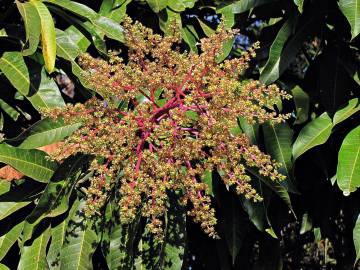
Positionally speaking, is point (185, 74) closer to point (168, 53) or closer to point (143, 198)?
point (168, 53)

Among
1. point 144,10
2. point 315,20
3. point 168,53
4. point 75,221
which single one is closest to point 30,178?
point 75,221

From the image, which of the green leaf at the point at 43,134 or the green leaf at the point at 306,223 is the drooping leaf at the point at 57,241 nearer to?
the green leaf at the point at 43,134

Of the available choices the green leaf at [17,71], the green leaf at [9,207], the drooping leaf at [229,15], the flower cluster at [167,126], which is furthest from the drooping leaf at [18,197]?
the drooping leaf at [229,15]

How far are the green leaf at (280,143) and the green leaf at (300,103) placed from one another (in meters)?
0.11

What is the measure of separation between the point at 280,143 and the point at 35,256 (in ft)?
2.19

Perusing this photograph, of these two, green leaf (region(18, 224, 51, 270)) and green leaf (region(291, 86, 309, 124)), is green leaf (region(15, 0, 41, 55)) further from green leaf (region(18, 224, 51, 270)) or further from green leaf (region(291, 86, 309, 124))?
green leaf (region(291, 86, 309, 124))

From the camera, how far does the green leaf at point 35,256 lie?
1.62 meters

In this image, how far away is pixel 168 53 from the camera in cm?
138

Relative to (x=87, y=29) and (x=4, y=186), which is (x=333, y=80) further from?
(x=4, y=186)

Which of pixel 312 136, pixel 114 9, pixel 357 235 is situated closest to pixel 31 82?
pixel 114 9

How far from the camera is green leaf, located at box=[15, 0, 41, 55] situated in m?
1.51

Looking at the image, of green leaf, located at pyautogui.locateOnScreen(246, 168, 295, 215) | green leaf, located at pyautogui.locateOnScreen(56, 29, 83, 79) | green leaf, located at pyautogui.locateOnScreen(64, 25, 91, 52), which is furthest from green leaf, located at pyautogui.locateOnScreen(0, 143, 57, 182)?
green leaf, located at pyautogui.locateOnScreen(246, 168, 295, 215)

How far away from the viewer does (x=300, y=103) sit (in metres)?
1.84

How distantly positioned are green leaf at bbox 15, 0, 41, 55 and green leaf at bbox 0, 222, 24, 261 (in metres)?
0.46
